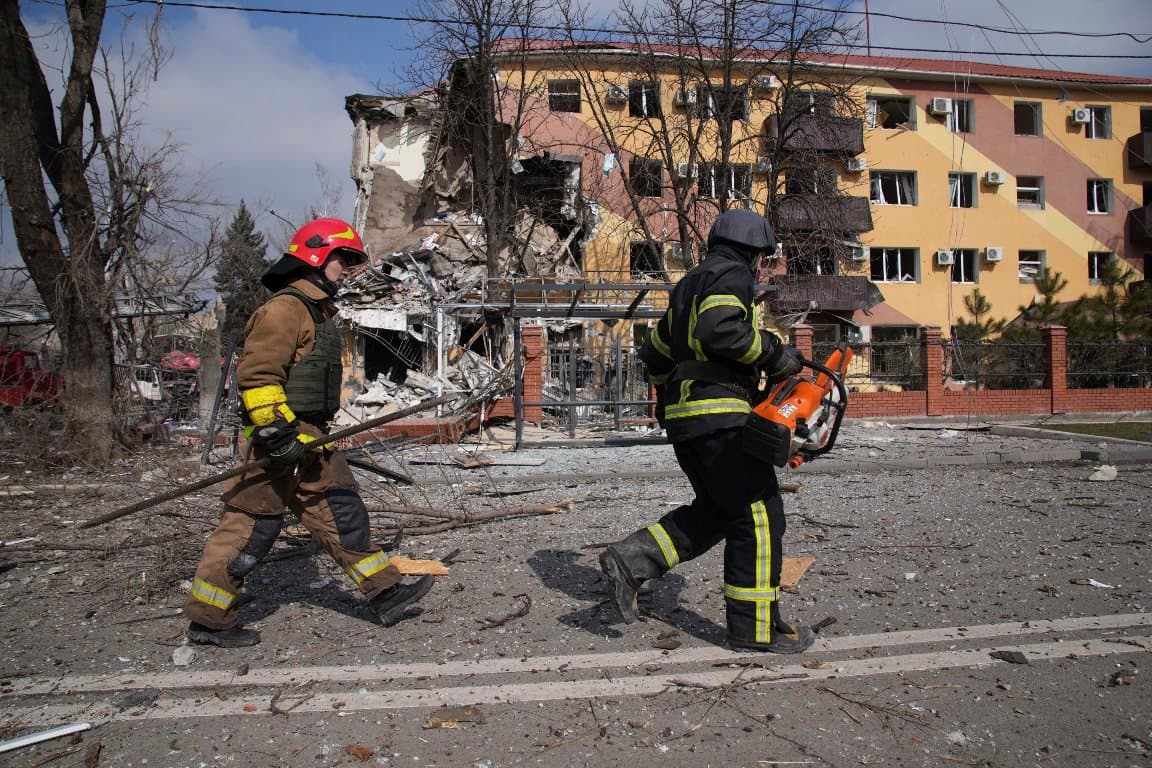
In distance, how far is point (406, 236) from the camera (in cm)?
2584

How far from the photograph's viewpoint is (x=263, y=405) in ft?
10.8

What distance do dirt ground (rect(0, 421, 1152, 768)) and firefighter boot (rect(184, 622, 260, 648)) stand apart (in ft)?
0.14

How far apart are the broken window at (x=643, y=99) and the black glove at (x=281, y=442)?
20.7 meters

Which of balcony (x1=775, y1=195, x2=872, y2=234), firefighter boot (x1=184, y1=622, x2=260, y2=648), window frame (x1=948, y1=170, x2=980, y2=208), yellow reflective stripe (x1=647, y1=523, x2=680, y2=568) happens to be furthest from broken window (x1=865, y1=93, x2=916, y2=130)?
firefighter boot (x1=184, y1=622, x2=260, y2=648)

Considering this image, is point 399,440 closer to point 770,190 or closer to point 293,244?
point 293,244

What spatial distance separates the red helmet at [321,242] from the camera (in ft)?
11.9

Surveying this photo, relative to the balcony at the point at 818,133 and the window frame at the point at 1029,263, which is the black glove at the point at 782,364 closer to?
the balcony at the point at 818,133

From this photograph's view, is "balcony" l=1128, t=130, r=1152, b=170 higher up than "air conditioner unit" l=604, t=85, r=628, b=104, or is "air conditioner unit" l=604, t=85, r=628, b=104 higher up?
"air conditioner unit" l=604, t=85, r=628, b=104

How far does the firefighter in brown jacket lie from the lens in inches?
130

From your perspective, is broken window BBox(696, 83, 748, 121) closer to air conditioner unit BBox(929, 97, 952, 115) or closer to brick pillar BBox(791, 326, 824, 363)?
brick pillar BBox(791, 326, 824, 363)

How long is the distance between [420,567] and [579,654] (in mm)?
1628

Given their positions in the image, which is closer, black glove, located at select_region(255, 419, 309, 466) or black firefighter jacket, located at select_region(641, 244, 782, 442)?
black firefighter jacket, located at select_region(641, 244, 782, 442)

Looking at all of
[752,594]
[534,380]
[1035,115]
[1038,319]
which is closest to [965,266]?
[1035,115]

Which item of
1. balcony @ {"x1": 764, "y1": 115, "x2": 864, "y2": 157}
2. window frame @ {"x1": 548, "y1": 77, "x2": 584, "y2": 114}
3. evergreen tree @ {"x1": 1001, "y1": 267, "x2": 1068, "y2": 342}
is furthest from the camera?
window frame @ {"x1": 548, "y1": 77, "x2": 584, "y2": 114}
